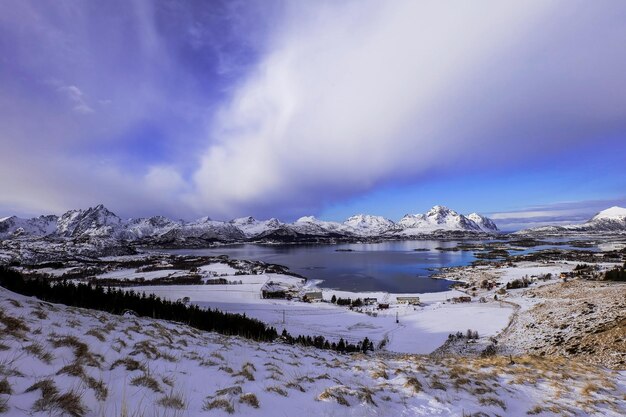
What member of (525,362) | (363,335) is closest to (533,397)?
(525,362)

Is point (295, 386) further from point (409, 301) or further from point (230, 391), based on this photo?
point (409, 301)

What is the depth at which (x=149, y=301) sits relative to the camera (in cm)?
3841

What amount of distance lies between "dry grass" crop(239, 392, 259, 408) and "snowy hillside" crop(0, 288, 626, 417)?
17mm

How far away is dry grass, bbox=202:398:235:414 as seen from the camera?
4.89 metres

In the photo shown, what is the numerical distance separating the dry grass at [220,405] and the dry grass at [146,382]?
3.44 ft

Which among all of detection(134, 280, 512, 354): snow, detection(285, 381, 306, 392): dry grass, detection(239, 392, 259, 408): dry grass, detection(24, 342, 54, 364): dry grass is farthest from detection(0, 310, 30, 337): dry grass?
detection(134, 280, 512, 354): snow

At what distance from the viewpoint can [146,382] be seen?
18.6ft

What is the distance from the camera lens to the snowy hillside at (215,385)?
15.4ft

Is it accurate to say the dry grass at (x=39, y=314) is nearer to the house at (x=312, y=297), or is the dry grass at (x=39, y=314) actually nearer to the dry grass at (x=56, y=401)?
the dry grass at (x=56, y=401)

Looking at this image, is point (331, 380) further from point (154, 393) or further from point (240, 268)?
point (240, 268)

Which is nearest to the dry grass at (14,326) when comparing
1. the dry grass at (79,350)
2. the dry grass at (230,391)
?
the dry grass at (79,350)

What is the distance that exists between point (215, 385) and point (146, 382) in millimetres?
1342

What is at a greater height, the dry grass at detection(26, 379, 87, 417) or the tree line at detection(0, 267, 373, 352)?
the dry grass at detection(26, 379, 87, 417)

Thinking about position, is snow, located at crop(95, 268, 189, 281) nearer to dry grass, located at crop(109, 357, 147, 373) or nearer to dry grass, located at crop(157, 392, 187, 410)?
dry grass, located at crop(109, 357, 147, 373)
